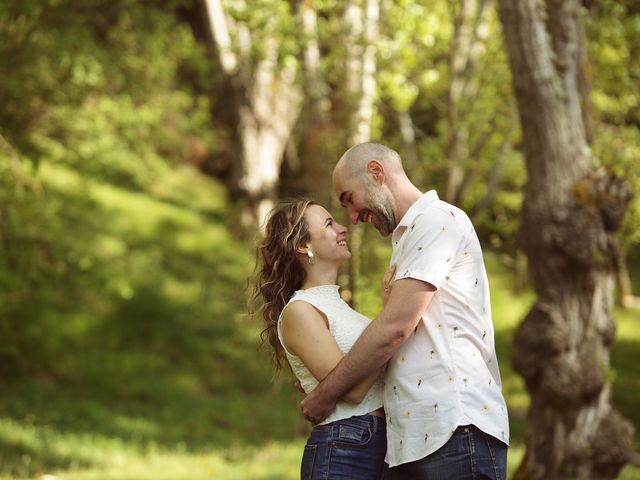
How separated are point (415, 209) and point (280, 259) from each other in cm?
59

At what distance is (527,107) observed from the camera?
23.6 ft

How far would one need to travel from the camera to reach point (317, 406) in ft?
11.0

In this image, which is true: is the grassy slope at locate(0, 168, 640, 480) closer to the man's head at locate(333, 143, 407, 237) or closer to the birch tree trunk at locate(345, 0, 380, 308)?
the birch tree trunk at locate(345, 0, 380, 308)

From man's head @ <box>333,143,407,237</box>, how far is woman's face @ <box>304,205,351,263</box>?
0.59 feet

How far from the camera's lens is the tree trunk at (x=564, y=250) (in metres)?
7.02

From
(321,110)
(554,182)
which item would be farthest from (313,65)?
(554,182)

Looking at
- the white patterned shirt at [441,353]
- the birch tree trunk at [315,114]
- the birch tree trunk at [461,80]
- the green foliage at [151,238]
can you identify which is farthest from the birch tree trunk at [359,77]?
the white patterned shirt at [441,353]

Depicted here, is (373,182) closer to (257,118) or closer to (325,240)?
(325,240)

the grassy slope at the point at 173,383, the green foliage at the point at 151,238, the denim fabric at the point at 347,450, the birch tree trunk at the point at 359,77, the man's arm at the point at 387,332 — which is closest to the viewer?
the man's arm at the point at 387,332

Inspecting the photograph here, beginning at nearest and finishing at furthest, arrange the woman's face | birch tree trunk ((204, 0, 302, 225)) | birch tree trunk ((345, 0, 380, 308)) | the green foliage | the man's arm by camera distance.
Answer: the man's arm < the woman's face < the green foliage < birch tree trunk ((345, 0, 380, 308)) < birch tree trunk ((204, 0, 302, 225))

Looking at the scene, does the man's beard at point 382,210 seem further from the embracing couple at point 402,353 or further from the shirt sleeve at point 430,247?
the shirt sleeve at point 430,247

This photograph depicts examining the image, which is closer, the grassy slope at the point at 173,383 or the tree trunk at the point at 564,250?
the tree trunk at the point at 564,250

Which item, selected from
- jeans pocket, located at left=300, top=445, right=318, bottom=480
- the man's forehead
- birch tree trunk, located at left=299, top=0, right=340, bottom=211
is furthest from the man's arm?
birch tree trunk, located at left=299, top=0, right=340, bottom=211

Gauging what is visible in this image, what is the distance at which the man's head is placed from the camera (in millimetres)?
3457
